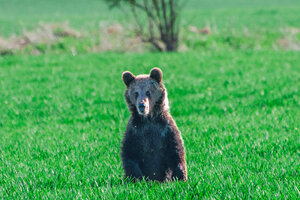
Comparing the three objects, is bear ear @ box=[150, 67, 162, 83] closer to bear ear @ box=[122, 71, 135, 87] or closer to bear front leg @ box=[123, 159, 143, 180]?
bear ear @ box=[122, 71, 135, 87]

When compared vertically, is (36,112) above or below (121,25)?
below

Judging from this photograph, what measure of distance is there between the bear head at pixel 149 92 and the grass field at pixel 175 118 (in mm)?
824

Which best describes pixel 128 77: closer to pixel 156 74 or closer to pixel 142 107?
pixel 156 74

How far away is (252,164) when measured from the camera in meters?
4.91

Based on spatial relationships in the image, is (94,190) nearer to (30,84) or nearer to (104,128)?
(104,128)

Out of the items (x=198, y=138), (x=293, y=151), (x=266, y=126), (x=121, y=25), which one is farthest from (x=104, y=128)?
(x=121, y=25)

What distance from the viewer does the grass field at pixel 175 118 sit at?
14.1 feet

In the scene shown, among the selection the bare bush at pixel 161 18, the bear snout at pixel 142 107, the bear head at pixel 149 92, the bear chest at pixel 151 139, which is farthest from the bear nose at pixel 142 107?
the bare bush at pixel 161 18

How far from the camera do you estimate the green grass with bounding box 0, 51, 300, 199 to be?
14.2 feet

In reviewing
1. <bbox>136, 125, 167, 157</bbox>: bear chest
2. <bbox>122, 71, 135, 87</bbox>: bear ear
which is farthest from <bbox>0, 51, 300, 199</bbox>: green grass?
<bbox>122, 71, 135, 87</bbox>: bear ear

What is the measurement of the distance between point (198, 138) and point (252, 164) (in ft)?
4.72

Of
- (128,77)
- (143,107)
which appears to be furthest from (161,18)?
(143,107)

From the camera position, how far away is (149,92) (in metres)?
4.05

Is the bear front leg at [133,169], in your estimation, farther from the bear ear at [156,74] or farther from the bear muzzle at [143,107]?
the bear ear at [156,74]
